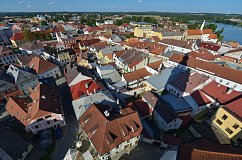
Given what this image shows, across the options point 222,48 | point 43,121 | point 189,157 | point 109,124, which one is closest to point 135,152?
point 109,124

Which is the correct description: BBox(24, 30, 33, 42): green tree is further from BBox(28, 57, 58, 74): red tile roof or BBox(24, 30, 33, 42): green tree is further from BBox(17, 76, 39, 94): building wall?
BBox(17, 76, 39, 94): building wall

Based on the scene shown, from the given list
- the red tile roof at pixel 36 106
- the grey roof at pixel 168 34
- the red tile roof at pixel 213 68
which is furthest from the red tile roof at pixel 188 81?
the grey roof at pixel 168 34

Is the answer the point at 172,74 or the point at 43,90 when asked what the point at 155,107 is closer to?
the point at 172,74

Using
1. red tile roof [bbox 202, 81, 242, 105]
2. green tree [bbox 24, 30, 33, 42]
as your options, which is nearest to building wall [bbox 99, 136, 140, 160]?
red tile roof [bbox 202, 81, 242, 105]

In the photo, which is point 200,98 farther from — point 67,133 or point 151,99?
point 67,133

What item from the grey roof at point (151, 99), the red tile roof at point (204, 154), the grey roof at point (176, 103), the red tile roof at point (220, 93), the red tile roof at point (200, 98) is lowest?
the grey roof at point (176, 103)

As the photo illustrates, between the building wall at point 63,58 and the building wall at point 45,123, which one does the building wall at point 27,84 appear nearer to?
the building wall at point 63,58
